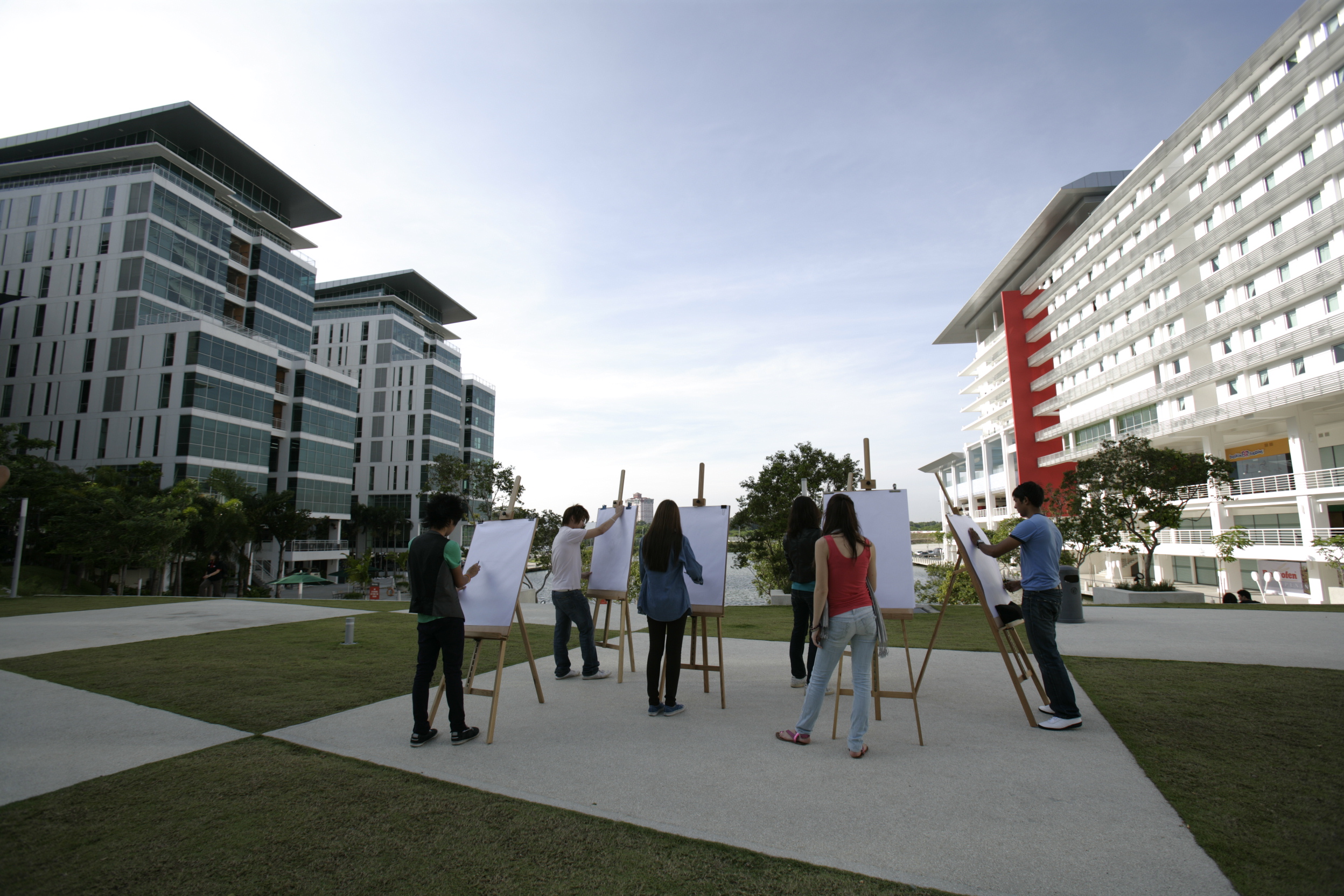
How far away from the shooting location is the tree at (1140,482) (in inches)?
864

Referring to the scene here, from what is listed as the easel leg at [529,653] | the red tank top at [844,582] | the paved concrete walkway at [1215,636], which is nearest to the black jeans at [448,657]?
the easel leg at [529,653]

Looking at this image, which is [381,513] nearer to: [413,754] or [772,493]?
[772,493]

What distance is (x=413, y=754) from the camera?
4.57 m

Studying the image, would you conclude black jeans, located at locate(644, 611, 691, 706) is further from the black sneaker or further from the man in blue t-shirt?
the man in blue t-shirt

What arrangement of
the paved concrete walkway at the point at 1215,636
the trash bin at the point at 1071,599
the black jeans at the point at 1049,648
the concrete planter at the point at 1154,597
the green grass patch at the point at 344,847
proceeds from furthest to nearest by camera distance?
the concrete planter at the point at 1154,597 → the trash bin at the point at 1071,599 → the paved concrete walkway at the point at 1215,636 → the black jeans at the point at 1049,648 → the green grass patch at the point at 344,847

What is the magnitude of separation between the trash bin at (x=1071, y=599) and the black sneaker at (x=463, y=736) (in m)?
11.1

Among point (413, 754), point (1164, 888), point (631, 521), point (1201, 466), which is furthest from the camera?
point (1201, 466)

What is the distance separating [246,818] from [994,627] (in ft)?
17.5

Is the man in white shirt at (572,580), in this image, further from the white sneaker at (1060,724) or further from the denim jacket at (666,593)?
the white sneaker at (1060,724)

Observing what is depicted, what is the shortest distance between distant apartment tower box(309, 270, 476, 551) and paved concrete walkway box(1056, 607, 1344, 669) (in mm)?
62731

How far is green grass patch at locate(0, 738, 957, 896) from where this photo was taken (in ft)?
9.33

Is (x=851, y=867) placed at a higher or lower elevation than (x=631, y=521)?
lower

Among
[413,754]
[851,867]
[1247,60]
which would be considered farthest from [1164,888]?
[1247,60]

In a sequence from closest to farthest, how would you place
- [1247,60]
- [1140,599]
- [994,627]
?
[994,627] → [1140,599] → [1247,60]
